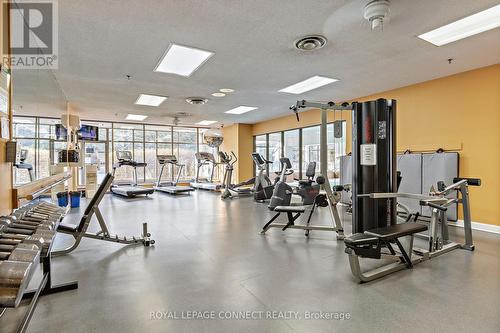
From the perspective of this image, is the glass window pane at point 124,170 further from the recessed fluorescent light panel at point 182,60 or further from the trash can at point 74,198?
the recessed fluorescent light panel at point 182,60

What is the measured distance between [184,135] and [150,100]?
5.75 meters

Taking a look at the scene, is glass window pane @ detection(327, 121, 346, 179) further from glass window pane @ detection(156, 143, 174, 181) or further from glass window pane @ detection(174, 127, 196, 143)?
glass window pane @ detection(156, 143, 174, 181)

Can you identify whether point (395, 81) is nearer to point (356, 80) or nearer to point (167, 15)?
point (356, 80)

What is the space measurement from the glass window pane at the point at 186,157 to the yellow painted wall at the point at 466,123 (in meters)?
9.95

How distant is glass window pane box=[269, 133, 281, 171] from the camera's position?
1060 cm

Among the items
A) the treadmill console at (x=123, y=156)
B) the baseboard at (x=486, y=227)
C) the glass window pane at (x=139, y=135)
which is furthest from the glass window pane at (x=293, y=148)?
the glass window pane at (x=139, y=135)

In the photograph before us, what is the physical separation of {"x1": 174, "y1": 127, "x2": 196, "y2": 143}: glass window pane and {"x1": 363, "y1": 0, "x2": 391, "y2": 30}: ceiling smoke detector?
11.2 metres

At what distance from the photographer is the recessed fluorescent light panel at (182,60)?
409 cm

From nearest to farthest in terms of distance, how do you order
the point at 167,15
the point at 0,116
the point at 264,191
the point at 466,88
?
the point at 0,116 < the point at 167,15 < the point at 466,88 < the point at 264,191

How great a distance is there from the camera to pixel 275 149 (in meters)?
10.8

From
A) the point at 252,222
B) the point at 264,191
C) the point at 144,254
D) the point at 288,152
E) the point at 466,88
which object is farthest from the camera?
the point at 288,152

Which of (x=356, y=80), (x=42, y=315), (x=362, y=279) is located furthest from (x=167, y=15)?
(x=356, y=80)

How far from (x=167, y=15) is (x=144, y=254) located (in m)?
2.99

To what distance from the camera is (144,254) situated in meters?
3.40
